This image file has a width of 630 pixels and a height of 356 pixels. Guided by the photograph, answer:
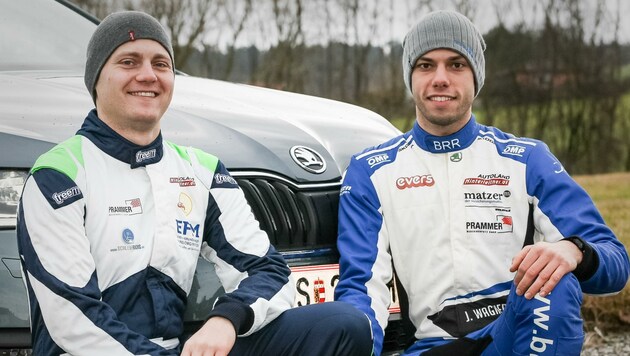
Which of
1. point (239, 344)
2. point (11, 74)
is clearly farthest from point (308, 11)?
point (239, 344)

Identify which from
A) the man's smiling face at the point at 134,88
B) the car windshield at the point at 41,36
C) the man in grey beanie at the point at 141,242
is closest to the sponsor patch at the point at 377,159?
the man in grey beanie at the point at 141,242

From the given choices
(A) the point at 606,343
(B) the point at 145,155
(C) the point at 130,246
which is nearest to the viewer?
(C) the point at 130,246

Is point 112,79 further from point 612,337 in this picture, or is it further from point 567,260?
point 612,337

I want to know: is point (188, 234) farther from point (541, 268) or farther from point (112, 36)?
point (541, 268)

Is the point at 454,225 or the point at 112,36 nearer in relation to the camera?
the point at 112,36

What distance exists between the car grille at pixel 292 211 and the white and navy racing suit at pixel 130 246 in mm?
213

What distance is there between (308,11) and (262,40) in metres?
1.26

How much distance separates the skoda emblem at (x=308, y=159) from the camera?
337 cm

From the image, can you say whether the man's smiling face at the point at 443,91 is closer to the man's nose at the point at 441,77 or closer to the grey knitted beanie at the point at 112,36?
the man's nose at the point at 441,77

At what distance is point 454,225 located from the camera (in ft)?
10.5

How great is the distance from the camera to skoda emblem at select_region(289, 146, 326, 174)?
337cm

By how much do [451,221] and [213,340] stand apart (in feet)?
3.42

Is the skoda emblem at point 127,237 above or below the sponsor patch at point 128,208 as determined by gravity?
below

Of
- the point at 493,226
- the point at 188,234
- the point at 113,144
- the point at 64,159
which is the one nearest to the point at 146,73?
the point at 113,144
